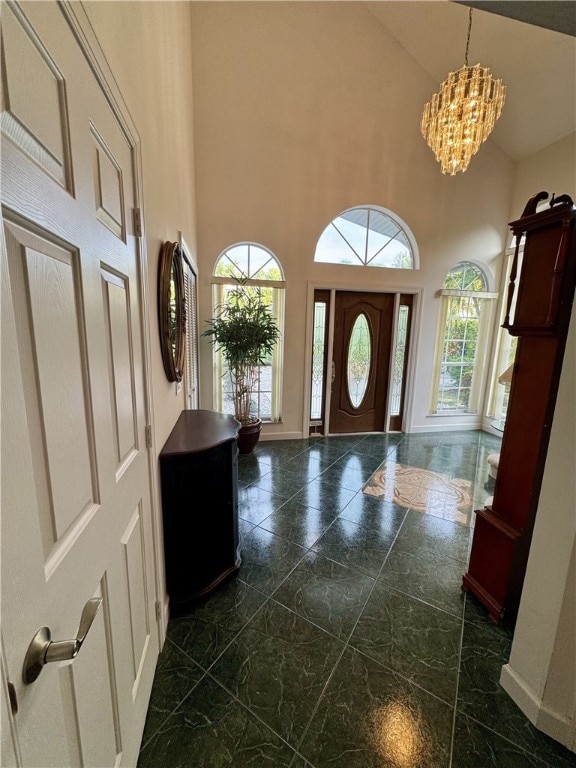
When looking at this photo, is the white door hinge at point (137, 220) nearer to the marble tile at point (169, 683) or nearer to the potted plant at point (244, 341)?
the marble tile at point (169, 683)

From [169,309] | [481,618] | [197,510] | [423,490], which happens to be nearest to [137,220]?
[169,309]

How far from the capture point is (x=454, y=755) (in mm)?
1177

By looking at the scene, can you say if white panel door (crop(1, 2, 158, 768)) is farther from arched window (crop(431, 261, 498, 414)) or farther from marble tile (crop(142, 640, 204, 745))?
arched window (crop(431, 261, 498, 414))

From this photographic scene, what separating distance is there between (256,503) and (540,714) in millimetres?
2015

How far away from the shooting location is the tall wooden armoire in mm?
1413

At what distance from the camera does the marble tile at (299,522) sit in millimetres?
2379

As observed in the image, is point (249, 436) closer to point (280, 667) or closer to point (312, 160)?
Result: point (280, 667)

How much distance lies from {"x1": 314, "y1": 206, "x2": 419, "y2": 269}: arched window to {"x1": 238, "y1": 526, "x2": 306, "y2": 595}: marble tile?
3297 millimetres

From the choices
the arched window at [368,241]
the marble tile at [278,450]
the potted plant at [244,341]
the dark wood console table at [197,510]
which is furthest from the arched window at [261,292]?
the dark wood console table at [197,510]

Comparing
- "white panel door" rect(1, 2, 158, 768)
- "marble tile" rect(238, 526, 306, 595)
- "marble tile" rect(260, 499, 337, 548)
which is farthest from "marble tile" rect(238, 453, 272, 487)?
"white panel door" rect(1, 2, 158, 768)

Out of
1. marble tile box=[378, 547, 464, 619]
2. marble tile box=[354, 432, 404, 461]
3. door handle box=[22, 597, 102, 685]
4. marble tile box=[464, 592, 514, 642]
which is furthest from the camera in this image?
marble tile box=[354, 432, 404, 461]

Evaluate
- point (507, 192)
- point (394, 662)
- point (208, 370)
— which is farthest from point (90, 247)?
point (507, 192)

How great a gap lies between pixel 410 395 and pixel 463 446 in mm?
973

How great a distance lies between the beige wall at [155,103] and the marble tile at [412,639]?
1427mm
